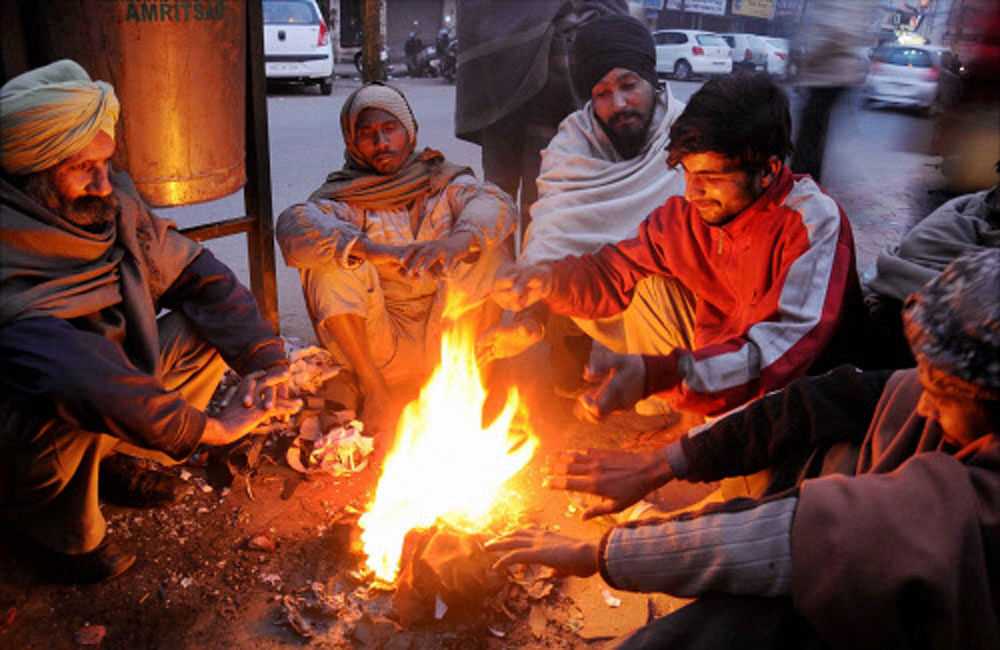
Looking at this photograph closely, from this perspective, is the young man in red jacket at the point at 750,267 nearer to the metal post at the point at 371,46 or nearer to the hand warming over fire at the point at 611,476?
the hand warming over fire at the point at 611,476

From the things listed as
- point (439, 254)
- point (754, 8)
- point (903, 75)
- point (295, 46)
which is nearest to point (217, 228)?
point (439, 254)

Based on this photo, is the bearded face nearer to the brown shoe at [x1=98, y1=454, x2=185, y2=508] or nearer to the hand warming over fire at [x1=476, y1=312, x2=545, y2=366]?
the brown shoe at [x1=98, y1=454, x2=185, y2=508]

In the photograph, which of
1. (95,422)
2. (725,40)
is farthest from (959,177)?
(725,40)

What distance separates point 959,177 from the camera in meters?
5.36

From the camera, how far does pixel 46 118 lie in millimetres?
2664

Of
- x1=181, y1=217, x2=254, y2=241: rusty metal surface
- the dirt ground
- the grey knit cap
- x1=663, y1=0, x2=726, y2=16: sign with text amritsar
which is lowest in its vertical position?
the dirt ground

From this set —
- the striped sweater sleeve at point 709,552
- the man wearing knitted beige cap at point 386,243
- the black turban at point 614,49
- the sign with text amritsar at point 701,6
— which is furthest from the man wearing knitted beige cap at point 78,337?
the sign with text amritsar at point 701,6

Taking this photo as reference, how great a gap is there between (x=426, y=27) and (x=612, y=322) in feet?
91.9

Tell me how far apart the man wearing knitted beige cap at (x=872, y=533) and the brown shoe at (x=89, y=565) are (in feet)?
5.27

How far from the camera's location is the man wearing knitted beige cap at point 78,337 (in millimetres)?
2619

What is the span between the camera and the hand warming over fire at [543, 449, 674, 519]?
2562 mm

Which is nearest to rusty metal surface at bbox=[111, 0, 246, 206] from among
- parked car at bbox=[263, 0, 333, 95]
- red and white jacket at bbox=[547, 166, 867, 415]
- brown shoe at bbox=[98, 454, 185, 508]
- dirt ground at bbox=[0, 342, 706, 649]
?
brown shoe at bbox=[98, 454, 185, 508]

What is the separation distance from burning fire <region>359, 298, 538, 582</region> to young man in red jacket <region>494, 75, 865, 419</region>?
2.15 ft

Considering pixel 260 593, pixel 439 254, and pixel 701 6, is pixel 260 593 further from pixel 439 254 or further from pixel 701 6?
pixel 701 6
